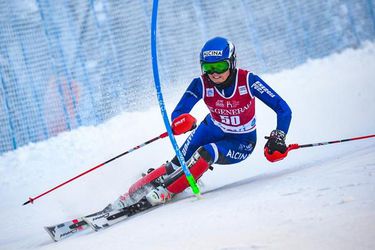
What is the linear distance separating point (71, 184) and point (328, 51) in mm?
7100

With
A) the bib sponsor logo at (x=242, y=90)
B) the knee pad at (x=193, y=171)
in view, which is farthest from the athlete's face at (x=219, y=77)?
the knee pad at (x=193, y=171)

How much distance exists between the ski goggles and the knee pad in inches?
26.0

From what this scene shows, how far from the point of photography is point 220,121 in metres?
4.11

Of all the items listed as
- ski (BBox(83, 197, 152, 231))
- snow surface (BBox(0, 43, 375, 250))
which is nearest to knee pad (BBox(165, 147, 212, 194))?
snow surface (BBox(0, 43, 375, 250))

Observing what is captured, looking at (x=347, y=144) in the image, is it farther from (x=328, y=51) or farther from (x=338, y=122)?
(x=328, y=51)

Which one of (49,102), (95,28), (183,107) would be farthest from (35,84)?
(183,107)

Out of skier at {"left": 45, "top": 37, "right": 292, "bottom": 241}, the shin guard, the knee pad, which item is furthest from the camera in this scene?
the shin guard

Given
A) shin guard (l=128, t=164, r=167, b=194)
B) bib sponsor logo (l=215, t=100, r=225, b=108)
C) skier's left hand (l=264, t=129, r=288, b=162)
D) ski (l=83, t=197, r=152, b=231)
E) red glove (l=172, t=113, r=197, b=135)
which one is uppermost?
bib sponsor logo (l=215, t=100, r=225, b=108)

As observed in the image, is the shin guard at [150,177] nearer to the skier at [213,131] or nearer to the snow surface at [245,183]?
the skier at [213,131]

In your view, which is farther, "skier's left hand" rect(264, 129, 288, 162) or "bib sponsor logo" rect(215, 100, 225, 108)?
"bib sponsor logo" rect(215, 100, 225, 108)

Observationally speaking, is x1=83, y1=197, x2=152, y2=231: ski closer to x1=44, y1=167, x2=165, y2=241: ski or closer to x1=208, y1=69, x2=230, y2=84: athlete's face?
x1=44, y1=167, x2=165, y2=241: ski

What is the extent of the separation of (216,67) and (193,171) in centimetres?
89

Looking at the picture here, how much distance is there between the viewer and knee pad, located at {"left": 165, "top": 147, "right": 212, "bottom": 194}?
3.72m

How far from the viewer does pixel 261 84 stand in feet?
12.5
